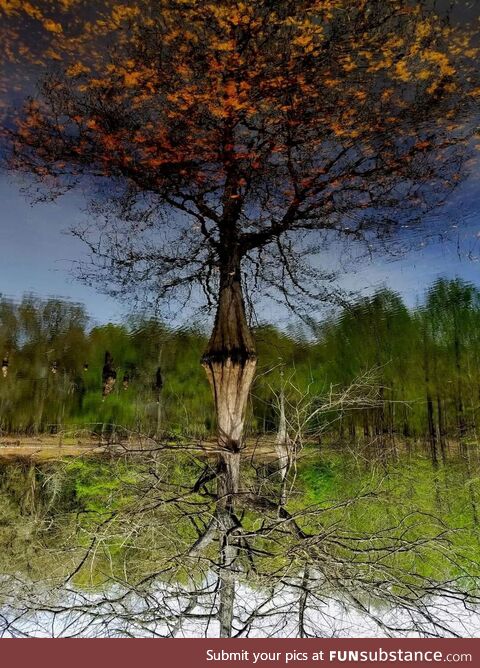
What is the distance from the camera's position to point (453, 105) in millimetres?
4477

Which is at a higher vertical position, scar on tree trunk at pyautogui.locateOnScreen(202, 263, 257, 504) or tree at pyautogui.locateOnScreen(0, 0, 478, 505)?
tree at pyautogui.locateOnScreen(0, 0, 478, 505)

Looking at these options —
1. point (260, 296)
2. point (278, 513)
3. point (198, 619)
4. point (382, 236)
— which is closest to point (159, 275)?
point (260, 296)

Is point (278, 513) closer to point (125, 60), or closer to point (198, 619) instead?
point (198, 619)

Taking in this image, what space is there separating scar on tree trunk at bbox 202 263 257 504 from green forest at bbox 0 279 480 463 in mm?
4947

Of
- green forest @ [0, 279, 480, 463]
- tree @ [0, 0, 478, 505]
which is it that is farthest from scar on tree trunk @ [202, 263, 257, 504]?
green forest @ [0, 279, 480, 463]

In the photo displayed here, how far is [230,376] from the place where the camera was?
356cm

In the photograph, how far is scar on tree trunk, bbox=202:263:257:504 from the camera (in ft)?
10.9

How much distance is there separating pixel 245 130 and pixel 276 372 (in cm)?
529

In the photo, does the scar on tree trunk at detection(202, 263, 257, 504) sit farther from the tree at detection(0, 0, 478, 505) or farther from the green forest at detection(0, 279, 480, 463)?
the green forest at detection(0, 279, 480, 463)

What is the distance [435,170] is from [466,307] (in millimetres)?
7064

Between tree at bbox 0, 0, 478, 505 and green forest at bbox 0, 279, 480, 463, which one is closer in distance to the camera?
tree at bbox 0, 0, 478, 505

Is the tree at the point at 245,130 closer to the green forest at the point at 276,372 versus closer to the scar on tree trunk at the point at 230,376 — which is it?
the scar on tree trunk at the point at 230,376

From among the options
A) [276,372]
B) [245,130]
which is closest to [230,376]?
[245,130]

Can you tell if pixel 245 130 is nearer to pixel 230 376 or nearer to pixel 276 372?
pixel 230 376
